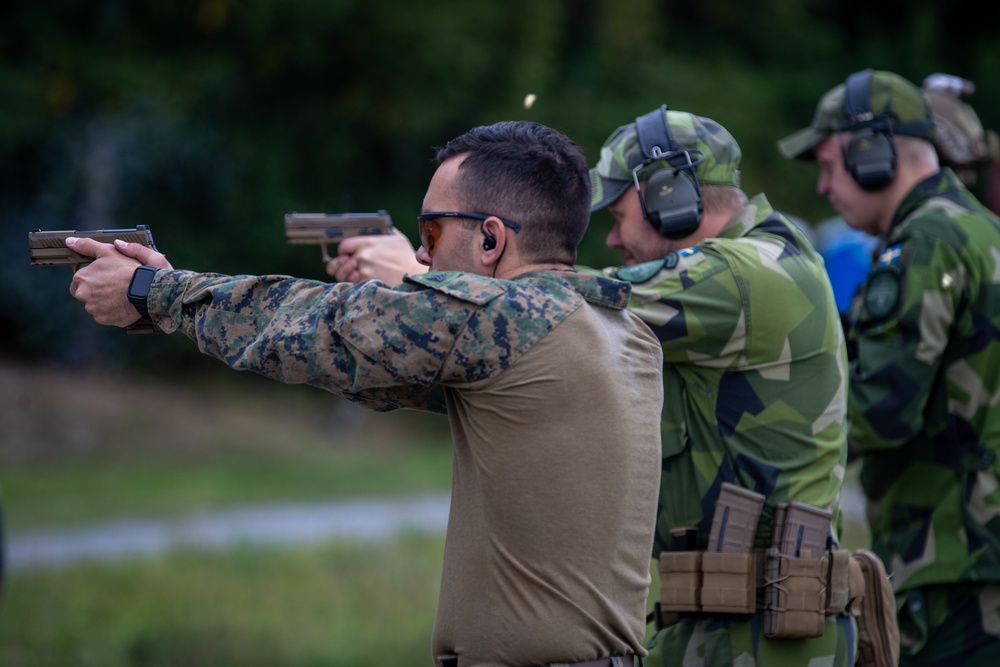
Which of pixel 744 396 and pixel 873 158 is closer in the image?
pixel 744 396

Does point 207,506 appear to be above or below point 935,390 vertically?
below

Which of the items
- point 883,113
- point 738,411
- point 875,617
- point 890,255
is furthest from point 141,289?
point 883,113

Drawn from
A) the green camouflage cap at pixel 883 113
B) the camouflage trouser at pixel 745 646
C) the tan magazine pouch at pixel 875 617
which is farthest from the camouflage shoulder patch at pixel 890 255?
the camouflage trouser at pixel 745 646

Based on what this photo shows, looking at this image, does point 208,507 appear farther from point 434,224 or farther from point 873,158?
point 434,224

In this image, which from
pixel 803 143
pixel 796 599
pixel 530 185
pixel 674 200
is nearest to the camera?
pixel 530 185

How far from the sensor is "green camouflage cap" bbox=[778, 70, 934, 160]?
4.65 meters

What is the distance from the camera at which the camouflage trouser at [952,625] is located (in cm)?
427

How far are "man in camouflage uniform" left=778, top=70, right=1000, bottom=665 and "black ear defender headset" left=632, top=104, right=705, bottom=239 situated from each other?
116 centimetres

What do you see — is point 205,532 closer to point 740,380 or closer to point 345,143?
point 740,380

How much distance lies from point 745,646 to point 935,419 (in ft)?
4.84

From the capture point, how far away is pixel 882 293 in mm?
4332

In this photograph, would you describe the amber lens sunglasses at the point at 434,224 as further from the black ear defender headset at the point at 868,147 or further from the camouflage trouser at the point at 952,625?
the camouflage trouser at the point at 952,625

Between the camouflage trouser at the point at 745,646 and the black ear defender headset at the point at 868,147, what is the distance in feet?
6.23

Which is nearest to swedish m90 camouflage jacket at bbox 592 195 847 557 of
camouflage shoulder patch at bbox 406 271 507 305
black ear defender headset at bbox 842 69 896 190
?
camouflage shoulder patch at bbox 406 271 507 305
